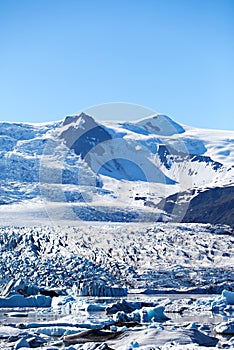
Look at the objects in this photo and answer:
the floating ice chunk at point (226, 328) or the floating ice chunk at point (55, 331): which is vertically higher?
the floating ice chunk at point (226, 328)

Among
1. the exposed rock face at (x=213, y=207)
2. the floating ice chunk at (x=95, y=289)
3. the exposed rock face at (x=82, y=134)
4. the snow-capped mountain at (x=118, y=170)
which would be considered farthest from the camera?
the exposed rock face at (x=82, y=134)

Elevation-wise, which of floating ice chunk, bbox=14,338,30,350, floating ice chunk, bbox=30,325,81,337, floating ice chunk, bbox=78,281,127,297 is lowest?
floating ice chunk, bbox=78,281,127,297

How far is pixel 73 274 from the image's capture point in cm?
3678

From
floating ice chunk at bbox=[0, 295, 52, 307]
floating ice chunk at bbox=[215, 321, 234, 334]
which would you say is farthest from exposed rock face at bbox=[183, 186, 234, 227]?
floating ice chunk at bbox=[215, 321, 234, 334]

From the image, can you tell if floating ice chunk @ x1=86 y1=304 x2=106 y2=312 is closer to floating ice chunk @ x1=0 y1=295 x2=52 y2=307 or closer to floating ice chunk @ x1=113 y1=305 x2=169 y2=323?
floating ice chunk @ x1=113 y1=305 x2=169 y2=323

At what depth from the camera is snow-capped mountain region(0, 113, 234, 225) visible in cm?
9094

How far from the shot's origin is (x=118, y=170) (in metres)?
136

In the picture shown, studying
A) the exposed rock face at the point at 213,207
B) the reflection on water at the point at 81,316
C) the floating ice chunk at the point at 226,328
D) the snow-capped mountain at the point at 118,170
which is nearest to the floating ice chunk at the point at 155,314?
the reflection on water at the point at 81,316

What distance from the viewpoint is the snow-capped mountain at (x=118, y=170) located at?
9094 cm

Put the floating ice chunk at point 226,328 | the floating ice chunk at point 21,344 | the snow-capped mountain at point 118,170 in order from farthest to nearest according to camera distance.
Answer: the snow-capped mountain at point 118,170 → the floating ice chunk at point 226,328 → the floating ice chunk at point 21,344

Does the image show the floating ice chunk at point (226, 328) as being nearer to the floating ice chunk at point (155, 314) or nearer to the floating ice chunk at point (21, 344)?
the floating ice chunk at point (155, 314)

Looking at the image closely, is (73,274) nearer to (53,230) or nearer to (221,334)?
(53,230)

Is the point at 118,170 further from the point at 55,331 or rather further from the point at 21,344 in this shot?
the point at 21,344

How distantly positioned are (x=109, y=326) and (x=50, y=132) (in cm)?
11966
